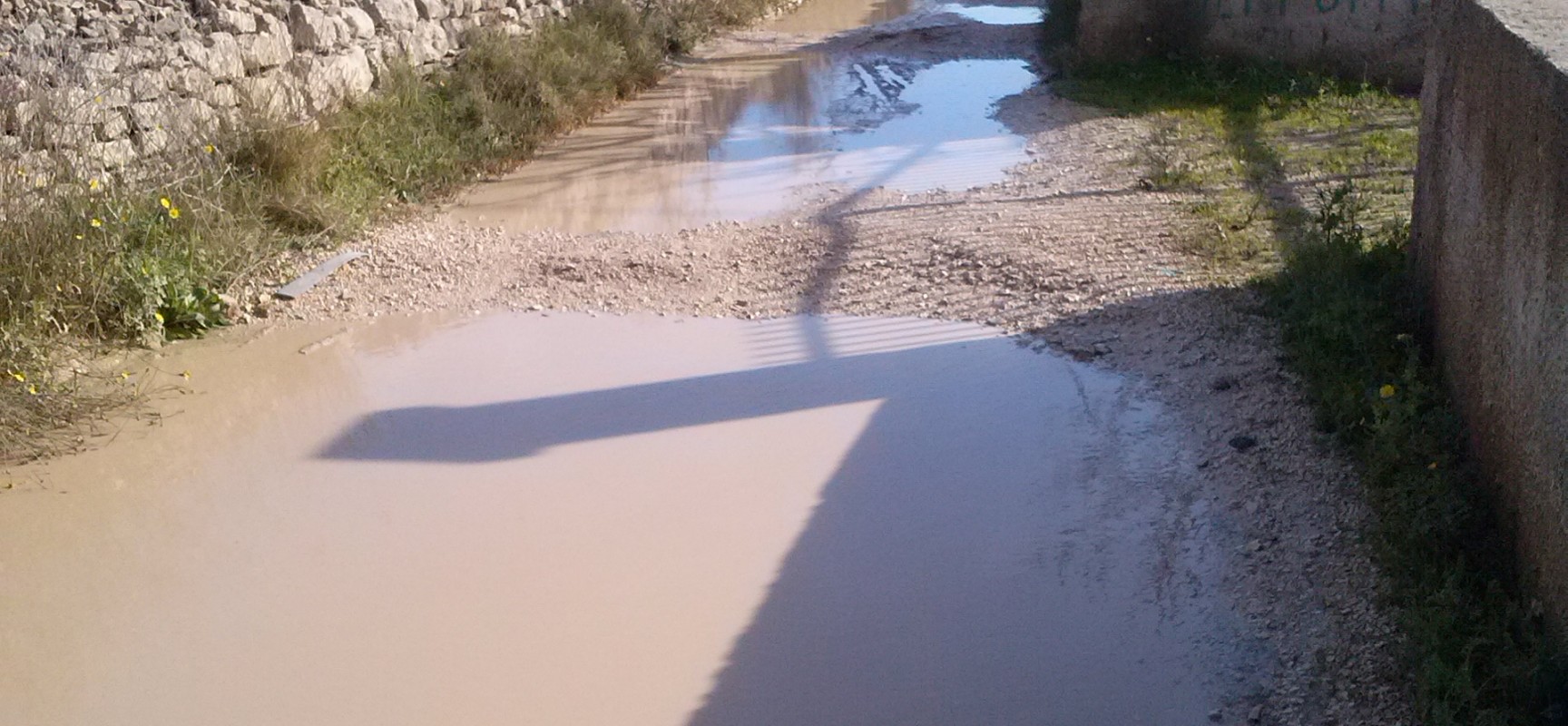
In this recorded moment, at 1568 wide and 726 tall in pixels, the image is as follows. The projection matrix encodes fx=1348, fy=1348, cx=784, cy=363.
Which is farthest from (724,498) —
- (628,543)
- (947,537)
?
(947,537)

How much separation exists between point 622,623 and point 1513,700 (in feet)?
8.05

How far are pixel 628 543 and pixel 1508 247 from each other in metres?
2.93

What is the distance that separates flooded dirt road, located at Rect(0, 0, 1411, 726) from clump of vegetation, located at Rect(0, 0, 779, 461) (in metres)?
0.27

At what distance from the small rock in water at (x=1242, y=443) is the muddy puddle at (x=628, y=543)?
9.7 inches

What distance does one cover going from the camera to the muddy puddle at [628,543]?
391 centimetres

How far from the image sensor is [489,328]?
21.3ft

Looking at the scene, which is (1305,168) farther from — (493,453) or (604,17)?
(604,17)

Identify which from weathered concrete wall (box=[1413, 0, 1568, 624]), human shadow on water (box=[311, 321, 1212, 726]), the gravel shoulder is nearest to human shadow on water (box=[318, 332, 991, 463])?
human shadow on water (box=[311, 321, 1212, 726])

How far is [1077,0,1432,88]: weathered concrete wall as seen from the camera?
962 centimetres

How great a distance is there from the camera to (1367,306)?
521 centimetres

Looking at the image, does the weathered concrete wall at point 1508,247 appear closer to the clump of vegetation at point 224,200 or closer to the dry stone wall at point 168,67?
the clump of vegetation at point 224,200

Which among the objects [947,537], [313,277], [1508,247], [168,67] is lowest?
[947,537]

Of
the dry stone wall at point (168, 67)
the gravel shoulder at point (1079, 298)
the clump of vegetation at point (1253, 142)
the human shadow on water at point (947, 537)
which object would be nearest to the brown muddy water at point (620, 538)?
the human shadow on water at point (947, 537)

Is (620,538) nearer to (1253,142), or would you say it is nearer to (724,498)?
(724,498)
